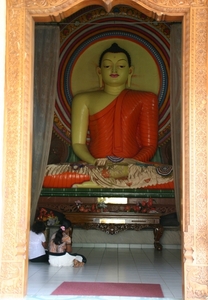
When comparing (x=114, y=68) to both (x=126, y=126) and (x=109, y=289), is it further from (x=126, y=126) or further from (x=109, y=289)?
(x=109, y=289)

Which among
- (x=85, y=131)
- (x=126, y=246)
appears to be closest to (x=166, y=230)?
(x=126, y=246)

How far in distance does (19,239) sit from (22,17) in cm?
177

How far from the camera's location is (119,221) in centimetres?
652

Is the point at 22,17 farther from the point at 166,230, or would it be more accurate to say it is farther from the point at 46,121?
the point at 166,230

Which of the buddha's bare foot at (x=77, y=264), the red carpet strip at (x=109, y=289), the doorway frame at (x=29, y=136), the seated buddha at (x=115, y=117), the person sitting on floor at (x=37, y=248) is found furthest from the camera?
the seated buddha at (x=115, y=117)

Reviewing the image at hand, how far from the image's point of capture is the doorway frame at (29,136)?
144 inches

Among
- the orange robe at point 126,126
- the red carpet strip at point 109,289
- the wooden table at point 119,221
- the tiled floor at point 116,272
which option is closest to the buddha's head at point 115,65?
the orange robe at point 126,126

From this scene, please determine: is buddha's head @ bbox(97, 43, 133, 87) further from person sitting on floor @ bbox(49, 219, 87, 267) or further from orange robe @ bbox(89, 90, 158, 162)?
person sitting on floor @ bbox(49, 219, 87, 267)

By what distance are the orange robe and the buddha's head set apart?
292 mm

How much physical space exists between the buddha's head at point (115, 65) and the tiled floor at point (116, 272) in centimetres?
320

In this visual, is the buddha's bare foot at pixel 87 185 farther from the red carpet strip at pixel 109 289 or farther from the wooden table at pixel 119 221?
the red carpet strip at pixel 109 289

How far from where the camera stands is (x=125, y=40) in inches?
328


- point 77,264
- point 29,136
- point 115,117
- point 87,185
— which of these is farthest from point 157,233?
point 29,136

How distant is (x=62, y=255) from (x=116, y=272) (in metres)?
0.74
